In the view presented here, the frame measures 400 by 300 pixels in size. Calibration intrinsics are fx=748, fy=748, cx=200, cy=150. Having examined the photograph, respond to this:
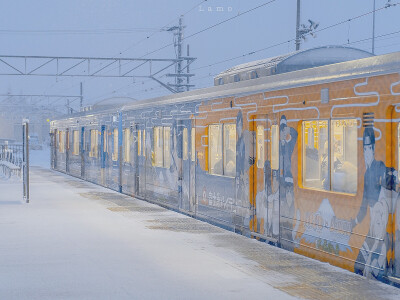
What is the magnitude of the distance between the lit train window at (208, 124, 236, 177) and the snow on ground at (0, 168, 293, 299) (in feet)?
4.88

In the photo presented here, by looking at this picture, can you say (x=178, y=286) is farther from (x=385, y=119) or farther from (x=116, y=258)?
(x=385, y=119)

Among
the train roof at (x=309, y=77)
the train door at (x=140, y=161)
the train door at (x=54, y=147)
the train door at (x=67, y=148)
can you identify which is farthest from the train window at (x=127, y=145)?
the train door at (x=54, y=147)

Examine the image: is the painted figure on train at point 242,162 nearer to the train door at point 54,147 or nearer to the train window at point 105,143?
the train window at point 105,143

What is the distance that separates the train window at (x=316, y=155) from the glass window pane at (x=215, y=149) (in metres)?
3.38

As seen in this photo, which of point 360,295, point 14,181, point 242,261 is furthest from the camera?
point 14,181

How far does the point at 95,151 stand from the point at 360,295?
18.8m

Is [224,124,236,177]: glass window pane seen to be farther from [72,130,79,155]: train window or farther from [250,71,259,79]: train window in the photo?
[72,130,79,155]: train window

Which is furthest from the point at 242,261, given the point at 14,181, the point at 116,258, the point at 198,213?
the point at 14,181

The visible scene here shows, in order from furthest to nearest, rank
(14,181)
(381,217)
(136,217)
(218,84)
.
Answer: (14,181) < (136,217) < (218,84) < (381,217)

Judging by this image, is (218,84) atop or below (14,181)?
atop

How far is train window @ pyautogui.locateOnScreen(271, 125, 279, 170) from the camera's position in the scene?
36.9 feet

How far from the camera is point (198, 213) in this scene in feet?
49.1

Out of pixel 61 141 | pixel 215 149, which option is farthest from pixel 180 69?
pixel 215 149

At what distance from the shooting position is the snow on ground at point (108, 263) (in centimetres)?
818
